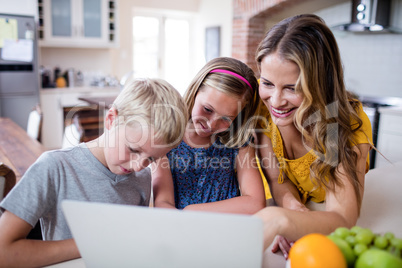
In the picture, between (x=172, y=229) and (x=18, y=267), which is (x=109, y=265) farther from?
(x=18, y=267)

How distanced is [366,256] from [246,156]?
2.37ft

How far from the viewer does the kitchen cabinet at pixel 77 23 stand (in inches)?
177

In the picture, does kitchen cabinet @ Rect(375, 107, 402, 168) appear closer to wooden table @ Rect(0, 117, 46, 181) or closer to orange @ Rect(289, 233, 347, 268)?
wooden table @ Rect(0, 117, 46, 181)

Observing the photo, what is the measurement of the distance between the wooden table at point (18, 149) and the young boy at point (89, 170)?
82 centimetres

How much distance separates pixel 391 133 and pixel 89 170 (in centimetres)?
339

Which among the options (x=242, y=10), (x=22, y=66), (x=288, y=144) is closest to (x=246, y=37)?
(x=242, y=10)

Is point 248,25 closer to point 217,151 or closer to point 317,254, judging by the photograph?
point 217,151

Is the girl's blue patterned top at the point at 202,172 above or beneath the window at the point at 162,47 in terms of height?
beneath

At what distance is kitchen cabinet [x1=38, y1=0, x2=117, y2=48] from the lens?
177 inches

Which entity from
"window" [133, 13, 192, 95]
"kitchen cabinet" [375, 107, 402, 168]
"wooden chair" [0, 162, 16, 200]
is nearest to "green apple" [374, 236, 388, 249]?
"wooden chair" [0, 162, 16, 200]

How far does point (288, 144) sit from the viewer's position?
4.30ft

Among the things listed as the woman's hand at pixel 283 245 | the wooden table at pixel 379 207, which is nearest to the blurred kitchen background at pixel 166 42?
→ the wooden table at pixel 379 207

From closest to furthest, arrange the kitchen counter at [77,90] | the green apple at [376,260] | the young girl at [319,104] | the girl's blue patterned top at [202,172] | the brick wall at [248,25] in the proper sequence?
the green apple at [376,260] → the young girl at [319,104] → the girl's blue patterned top at [202,172] → the kitchen counter at [77,90] → the brick wall at [248,25]

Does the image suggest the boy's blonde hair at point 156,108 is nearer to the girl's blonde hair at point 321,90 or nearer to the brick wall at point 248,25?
the girl's blonde hair at point 321,90
